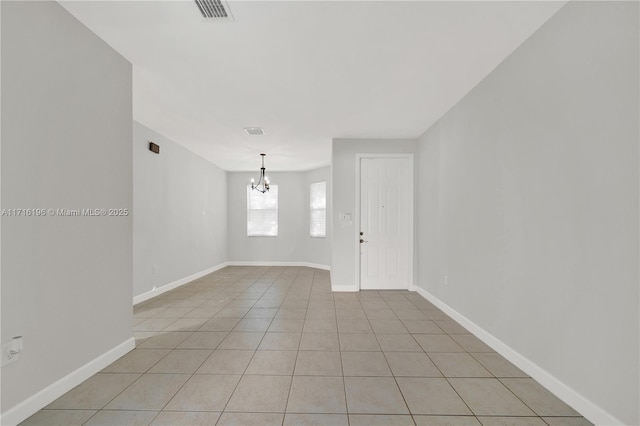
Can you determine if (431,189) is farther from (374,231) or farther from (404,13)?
(404,13)

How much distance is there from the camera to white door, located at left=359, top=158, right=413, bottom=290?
5102 mm

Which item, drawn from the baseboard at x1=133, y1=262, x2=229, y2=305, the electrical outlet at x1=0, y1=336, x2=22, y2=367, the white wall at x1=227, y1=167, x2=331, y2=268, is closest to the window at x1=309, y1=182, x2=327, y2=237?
the white wall at x1=227, y1=167, x2=331, y2=268

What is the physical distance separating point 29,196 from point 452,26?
125 inches

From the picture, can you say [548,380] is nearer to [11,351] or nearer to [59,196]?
[11,351]

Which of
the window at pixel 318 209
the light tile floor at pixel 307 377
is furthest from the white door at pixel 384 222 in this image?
the window at pixel 318 209

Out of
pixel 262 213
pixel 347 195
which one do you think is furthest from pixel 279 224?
pixel 347 195

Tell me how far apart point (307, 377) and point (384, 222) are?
3.32m

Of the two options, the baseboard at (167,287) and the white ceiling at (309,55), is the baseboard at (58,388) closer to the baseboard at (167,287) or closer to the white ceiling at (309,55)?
the baseboard at (167,287)

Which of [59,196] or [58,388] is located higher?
[59,196]

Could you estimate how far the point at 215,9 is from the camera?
6.53 ft

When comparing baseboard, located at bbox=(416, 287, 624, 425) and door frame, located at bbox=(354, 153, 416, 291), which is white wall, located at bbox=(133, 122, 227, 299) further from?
baseboard, located at bbox=(416, 287, 624, 425)

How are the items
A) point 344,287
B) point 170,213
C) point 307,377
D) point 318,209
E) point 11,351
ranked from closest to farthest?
point 11,351 < point 307,377 < point 344,287 < point 170,213 < point 318,209

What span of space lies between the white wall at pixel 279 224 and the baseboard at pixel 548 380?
5442mm

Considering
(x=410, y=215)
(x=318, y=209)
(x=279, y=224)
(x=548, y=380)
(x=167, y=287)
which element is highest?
(x=318, y=209)
